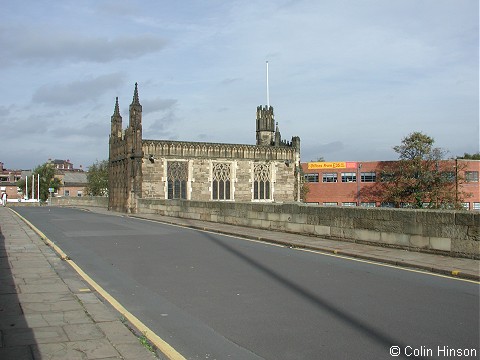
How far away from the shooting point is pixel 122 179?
46.4 meters

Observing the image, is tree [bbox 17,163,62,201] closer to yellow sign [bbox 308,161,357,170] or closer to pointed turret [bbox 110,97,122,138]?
yellow sign [bbox 308,161,357,170]

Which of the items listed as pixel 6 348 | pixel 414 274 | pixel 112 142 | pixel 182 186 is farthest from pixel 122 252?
pixel 112 142

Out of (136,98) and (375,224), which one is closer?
(375,224)

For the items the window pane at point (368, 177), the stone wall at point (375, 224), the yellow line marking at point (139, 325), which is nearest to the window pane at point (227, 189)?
the stone wall at point (375, 224)

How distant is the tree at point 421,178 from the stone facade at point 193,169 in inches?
725

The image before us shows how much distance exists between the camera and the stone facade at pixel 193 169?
4416 centimetres

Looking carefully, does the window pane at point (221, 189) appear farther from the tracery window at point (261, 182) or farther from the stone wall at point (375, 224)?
the stone wall at point (375, 224)

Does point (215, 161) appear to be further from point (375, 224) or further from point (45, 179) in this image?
point (45, 179)

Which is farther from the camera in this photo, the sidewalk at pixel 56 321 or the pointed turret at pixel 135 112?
the pointed turret at pixel 135 112

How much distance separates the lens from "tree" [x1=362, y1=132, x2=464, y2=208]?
6191cm

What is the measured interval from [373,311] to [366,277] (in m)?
2.66

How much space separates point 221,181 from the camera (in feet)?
162

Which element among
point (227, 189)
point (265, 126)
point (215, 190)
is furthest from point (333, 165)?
point (215, 190)

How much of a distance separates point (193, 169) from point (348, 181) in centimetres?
3581
